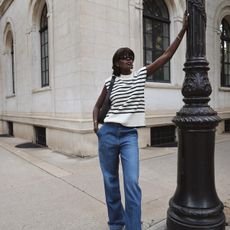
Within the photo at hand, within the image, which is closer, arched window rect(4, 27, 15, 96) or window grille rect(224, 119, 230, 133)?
window grille rect(224, 119, 230, 133)

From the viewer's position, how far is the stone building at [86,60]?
7641 mm

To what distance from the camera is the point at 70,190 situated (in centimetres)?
495

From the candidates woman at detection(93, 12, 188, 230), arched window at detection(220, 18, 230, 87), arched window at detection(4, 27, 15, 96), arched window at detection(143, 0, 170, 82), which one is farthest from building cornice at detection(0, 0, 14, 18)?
woman at detection(93, 12, 188, 230)

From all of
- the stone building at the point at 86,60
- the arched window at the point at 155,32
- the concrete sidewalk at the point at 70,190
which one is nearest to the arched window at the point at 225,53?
the stone building at the point at 86,60

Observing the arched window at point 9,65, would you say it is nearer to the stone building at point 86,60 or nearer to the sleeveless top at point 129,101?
the stone building at point 86,60

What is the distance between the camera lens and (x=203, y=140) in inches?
117

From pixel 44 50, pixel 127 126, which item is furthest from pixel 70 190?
pixel 44 50

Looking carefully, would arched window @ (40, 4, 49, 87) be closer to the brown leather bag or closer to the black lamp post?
the brown leather bag

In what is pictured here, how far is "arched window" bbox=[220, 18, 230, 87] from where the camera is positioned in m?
12.8

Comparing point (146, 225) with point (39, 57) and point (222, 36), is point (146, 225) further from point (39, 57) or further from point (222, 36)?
point (222, 36)

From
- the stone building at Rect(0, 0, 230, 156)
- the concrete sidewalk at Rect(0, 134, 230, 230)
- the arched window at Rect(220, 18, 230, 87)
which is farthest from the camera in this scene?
the arched window at Rect(220, 18, 230, 87)

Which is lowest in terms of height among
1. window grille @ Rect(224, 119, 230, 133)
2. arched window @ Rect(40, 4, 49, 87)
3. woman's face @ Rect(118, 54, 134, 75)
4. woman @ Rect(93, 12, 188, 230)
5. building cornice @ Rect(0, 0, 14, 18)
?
window grille @ Rect(224, 119, 230, 133)

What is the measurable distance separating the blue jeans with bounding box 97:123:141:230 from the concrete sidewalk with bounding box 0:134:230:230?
0.52 m

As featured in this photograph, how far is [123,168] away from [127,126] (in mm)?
411
